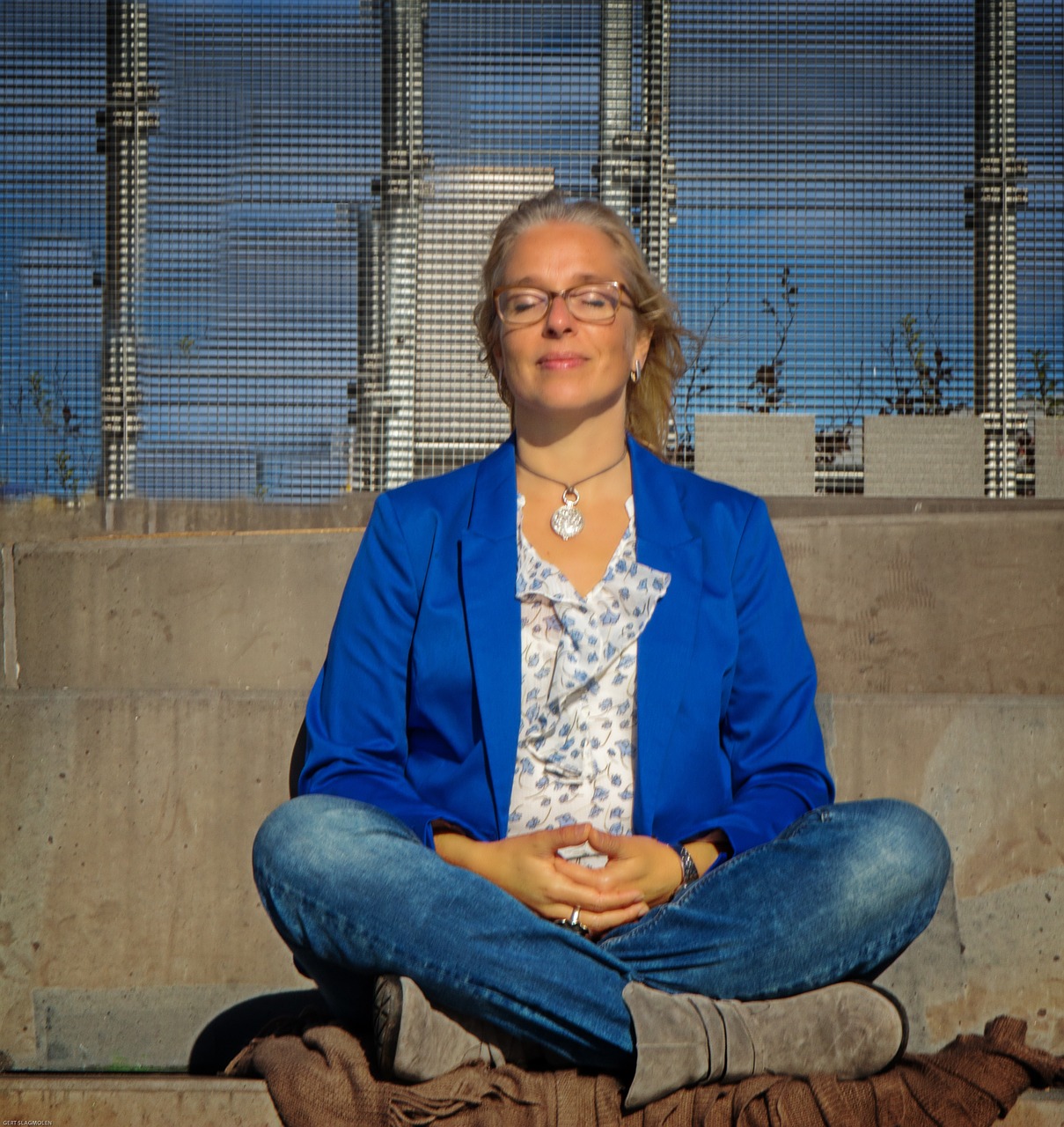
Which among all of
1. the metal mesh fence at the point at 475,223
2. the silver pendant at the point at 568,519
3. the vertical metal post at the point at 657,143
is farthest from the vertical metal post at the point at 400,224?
the silver pendant at the point at 568,519

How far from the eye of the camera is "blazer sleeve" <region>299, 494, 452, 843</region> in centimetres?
241

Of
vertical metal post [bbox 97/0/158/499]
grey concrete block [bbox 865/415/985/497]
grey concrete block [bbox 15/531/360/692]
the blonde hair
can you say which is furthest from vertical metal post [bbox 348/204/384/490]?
the blonde hair

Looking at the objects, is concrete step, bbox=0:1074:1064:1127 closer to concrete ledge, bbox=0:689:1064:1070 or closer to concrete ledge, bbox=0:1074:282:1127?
concrete ledge, bbox=0:1074:282:1127

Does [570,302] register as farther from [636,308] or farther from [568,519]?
[568,519]

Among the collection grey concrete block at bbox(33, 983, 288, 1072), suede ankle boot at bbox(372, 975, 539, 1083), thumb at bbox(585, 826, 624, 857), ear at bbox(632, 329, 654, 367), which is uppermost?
ear at bbox(632, 329, 654, 367)

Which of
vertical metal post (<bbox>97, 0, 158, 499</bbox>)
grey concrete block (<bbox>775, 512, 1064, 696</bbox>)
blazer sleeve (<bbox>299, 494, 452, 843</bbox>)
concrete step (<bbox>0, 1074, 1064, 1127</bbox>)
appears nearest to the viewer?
concrete step (<bbox>0, 1074, 1064, 1127</bbox>)

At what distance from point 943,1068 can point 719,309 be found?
427cm

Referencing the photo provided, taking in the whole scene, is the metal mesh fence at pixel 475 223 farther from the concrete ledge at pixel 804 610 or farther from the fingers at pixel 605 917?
the fingers at pixel 605 917

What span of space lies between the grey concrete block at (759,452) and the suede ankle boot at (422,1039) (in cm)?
366

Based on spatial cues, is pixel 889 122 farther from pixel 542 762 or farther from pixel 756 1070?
pixel 756 1070

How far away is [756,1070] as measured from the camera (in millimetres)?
2082

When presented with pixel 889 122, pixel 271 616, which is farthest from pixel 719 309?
pixel 271 616

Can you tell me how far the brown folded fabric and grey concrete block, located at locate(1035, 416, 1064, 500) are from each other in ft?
12.4

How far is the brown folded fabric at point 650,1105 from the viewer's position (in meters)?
2.03
